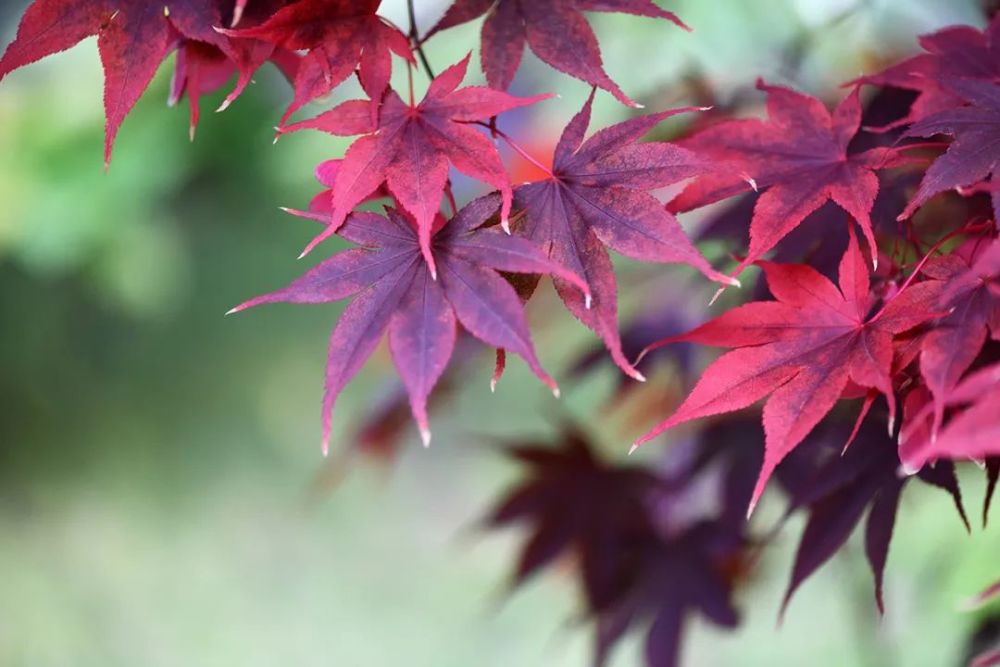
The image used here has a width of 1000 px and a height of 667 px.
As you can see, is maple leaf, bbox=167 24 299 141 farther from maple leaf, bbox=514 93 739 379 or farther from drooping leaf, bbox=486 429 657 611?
drooping leaf, bbox=486 429 657 611

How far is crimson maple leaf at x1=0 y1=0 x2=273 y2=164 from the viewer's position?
433 mm

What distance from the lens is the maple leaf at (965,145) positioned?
412 mm

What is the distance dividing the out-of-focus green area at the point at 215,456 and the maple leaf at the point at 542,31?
0.99 m

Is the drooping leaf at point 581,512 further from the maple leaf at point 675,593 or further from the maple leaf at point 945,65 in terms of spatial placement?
the maple leaf at point 945,65

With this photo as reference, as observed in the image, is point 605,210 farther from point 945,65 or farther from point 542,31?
point 945,65

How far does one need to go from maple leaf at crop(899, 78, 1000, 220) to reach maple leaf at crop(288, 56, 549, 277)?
0.18 m

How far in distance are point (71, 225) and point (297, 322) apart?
0.91 metres

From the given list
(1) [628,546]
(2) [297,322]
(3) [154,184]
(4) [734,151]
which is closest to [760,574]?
(1) [628,546]

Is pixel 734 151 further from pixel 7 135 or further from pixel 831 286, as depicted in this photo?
pixel 7 135

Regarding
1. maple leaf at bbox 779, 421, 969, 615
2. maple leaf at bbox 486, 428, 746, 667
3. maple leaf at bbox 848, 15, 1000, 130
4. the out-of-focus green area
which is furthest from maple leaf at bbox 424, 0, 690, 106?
the out-of-focus green area

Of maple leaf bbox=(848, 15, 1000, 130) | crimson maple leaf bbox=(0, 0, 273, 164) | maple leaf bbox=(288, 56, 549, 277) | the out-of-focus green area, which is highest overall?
crimson maple leaf bbox=(0, 0, 273, 164)

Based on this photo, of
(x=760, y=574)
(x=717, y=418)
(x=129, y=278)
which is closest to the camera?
(x=717, y=418)

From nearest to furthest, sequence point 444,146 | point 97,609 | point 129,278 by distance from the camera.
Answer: point 444,146
point 129,278
point 97,609

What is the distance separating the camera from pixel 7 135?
1646mm
